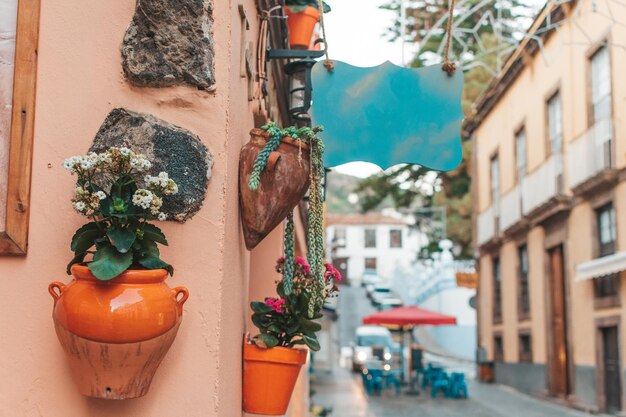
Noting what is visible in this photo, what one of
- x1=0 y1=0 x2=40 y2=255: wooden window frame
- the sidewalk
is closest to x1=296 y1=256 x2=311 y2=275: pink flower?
x1=0 y1=0 x2=40 y2=255: wooden window frame

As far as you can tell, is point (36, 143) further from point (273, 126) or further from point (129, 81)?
point (273, 126)

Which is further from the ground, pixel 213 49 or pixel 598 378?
pixel 213 49

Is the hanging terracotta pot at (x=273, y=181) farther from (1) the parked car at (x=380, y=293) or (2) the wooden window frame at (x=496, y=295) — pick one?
(1) the parked car at (x=380, y=293)

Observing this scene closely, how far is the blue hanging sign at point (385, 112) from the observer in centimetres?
415

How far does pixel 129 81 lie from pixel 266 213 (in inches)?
30.3

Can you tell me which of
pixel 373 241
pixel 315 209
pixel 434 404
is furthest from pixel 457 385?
pixel 373 241

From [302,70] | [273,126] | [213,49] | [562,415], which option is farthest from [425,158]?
[562,415]

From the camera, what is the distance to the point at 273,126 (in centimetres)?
340

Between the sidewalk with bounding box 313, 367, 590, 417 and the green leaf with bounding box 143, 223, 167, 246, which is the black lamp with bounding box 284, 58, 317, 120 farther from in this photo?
the sidewalk with bounding box 313, 367, 590, 417

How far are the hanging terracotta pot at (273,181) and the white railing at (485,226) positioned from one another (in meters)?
22.5

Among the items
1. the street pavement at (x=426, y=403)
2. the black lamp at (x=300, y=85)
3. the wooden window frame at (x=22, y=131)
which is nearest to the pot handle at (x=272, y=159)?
the wooden window frame at (x=22, y=131)

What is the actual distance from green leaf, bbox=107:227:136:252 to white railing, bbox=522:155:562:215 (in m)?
16.9

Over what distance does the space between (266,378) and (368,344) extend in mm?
27734

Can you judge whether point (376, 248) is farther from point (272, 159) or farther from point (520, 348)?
point (272, 159)
